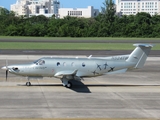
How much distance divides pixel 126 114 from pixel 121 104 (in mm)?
2321

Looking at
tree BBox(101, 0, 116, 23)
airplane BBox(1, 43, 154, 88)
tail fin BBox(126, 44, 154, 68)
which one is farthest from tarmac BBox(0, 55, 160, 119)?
tree BBox(101, 0, 116, 23)

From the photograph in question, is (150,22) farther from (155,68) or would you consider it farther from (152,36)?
(155,68)

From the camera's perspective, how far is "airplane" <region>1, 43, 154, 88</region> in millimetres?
26062

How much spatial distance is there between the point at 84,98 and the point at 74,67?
429 cm

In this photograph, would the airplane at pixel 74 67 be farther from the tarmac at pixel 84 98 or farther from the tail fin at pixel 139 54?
the tarmac at pixel 84 98

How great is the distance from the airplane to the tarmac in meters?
0.74

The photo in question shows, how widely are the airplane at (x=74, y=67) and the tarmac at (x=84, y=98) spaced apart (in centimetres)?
74

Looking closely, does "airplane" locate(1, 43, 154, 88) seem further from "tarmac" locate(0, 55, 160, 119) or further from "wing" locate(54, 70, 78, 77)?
"tarmac" locate(0, 55, 160, 119)

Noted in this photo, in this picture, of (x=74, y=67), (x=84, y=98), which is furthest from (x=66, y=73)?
(x=84, y=98)

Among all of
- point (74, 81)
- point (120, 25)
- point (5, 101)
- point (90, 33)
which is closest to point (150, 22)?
point (120, 25)

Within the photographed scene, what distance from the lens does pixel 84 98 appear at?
22.6 metres

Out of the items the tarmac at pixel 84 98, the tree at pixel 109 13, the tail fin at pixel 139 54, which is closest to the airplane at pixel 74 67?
the tail fin at pixel 139 54

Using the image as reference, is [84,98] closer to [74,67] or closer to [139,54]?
[74,67]

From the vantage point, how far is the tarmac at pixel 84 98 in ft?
61.8
